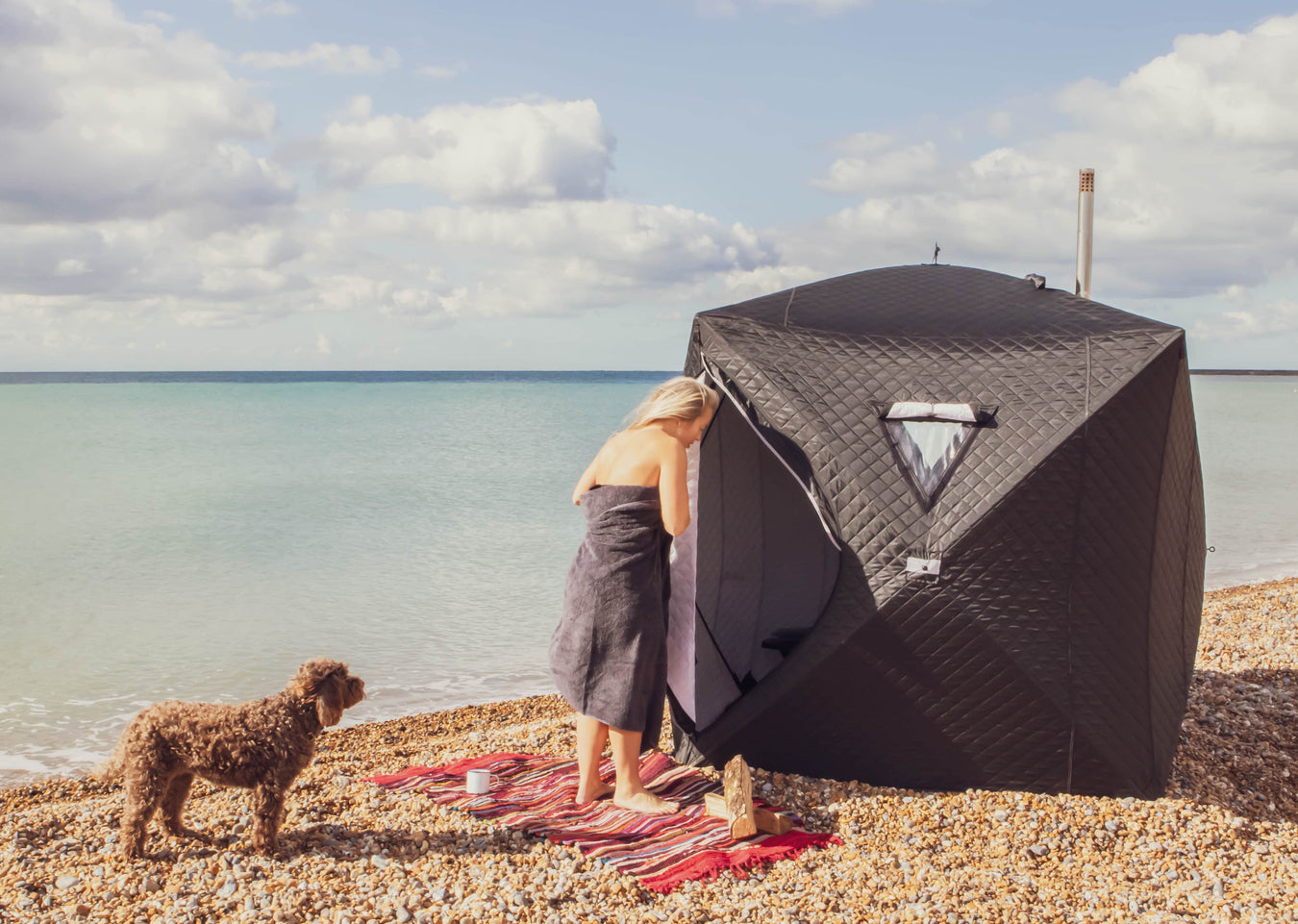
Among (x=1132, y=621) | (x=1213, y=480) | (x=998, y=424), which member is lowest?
(x=1213, y=480)

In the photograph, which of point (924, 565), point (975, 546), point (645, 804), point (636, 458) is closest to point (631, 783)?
point (645, 804)

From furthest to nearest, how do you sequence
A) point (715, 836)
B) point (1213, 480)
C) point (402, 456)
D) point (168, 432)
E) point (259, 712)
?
1. point (168, 432)
2. point (402, 456)
3. point (1213, 480)
4. point (715, 836)
5. point (259, 712)

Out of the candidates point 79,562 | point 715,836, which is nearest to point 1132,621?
point 715,836

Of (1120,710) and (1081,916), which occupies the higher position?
(1120,710)

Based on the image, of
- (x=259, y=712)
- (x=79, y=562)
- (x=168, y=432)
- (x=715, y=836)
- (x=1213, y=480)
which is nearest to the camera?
(x=259, y=712)

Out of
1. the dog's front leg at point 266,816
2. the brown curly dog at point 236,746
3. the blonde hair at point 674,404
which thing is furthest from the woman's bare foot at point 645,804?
the blonde hair at point 674,404

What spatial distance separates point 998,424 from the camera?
425 centimetres

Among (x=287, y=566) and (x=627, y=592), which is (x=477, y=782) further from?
(x=287, y=566)

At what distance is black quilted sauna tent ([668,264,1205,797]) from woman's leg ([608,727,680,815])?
0.52m

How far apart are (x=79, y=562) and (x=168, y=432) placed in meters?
22.5

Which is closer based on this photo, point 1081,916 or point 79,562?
point 1081,916

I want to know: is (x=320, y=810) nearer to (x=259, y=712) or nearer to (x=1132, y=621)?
(x=259, y=712)

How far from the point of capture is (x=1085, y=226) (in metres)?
6.11

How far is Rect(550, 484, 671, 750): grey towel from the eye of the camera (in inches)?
164
